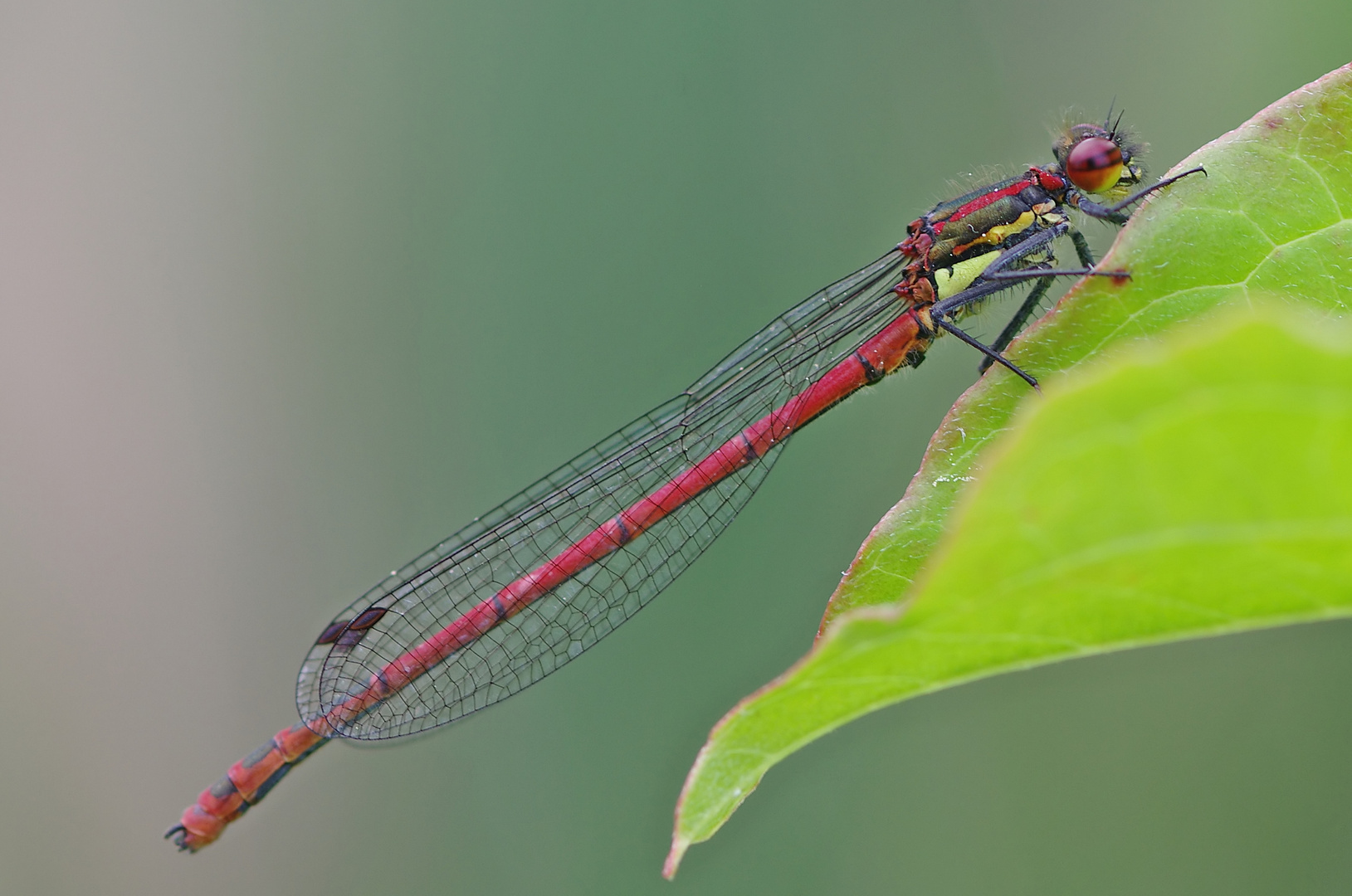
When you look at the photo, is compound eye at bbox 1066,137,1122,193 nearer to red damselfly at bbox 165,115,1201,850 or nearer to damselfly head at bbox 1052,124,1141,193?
damselfly head at bbox 1052,124,1141,193

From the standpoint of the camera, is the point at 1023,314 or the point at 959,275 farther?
the point at 959,275

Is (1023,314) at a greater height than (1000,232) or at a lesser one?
lesser

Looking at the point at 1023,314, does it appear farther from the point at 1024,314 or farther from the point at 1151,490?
the point at 1151,490

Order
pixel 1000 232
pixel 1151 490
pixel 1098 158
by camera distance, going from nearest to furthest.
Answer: pixel 1151 490 → pixel 1098 158 → pixel 1000 232

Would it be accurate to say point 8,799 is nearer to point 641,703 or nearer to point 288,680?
point 288,680

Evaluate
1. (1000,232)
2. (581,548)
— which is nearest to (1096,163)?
(1000,232)

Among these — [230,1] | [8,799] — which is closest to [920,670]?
[230,1]
